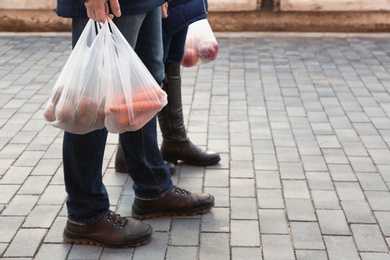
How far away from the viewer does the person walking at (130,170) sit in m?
2.91

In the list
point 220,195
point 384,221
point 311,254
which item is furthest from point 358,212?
point 220,195

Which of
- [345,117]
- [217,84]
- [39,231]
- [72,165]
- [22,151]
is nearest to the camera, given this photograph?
[72,165]

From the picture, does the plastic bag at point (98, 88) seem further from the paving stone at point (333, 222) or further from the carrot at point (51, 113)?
the paving stone at point (333, 222)

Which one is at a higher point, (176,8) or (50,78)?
(176,8)

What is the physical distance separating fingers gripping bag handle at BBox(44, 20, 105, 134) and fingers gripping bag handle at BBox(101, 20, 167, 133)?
37mm

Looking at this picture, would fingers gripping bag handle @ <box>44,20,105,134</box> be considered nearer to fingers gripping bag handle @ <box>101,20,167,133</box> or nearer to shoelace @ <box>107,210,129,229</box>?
fingers gripping bag handle @ <box>101,20,167,133</box>

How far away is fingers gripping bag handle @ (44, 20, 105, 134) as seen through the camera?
9.32 feet

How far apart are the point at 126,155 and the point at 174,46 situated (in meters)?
0.77

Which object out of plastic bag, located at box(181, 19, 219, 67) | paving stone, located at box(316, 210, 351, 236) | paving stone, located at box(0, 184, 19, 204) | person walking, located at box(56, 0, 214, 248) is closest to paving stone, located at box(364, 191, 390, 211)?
paving stone, located at box(316, 210, 351, 236)

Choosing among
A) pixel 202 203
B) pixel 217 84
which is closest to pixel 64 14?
pixel 202 203

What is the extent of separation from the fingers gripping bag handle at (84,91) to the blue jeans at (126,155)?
0.10 m

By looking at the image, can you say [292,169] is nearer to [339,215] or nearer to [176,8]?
[339,215]

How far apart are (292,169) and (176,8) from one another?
124 centimetres

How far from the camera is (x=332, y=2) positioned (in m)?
8.61
